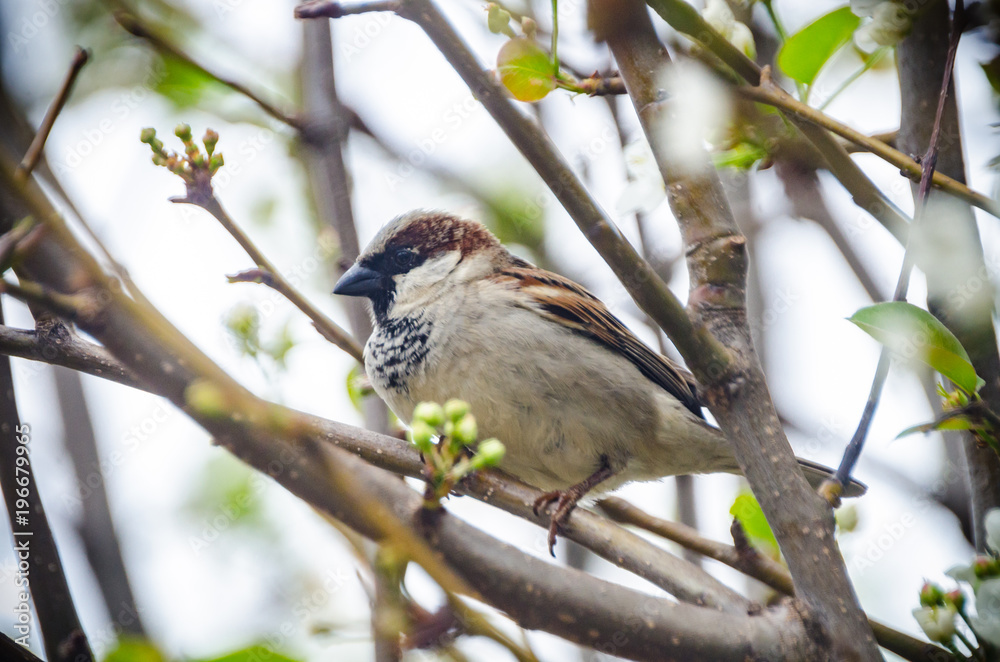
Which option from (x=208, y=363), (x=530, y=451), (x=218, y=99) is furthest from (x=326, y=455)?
(x=218, y=99)

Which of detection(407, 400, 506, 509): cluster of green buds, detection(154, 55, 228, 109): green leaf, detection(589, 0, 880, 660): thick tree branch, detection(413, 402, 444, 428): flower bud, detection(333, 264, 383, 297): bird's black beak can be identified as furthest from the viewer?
detection(333, 264, 383, 297): bird's black beak

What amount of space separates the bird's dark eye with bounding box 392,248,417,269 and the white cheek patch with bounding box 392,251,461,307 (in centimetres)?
4

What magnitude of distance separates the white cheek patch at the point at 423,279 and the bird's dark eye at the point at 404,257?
37 millimetres

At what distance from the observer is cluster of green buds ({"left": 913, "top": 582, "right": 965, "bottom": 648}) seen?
47.9 inches

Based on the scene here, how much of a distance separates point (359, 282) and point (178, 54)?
0.91 metres

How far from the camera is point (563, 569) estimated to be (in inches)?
37.6

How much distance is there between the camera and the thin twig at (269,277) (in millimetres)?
1412

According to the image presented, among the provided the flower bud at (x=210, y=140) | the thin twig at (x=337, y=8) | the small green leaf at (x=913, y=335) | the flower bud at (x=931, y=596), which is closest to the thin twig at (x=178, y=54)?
the flower bud at (x=210, y=140)

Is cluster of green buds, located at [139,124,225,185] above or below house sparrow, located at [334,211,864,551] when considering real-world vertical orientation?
above

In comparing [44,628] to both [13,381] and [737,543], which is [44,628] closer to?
[13,381]

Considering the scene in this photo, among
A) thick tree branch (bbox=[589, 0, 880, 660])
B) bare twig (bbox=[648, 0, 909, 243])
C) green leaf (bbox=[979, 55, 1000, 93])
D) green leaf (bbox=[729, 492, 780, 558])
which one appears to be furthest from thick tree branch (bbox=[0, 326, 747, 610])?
green leaf (bbox=[979, 55, 1000, 93])

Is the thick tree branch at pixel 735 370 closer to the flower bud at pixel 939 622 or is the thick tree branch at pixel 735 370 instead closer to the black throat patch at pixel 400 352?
the flower bud at pixel 939 622

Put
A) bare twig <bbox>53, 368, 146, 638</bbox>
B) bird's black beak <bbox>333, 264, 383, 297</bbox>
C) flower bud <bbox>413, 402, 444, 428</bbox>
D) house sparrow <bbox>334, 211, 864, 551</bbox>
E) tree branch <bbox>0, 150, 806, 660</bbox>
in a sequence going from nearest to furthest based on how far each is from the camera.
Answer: tree branch <bbox>0, 150, 806, 660</bbox> < flower bud <bbox>413, 402, 444, 428</bbox> < bare twig <bbox>53, 368, 146, 638</bbox> < house sparrow <bbox>334, 211, 864, 551</bbox> < bird's black beak <bbox>333, 264, 383, 297</bbox>

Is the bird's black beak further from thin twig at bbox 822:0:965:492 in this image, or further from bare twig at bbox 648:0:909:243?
thin twig at bbox 822:0:965:492
